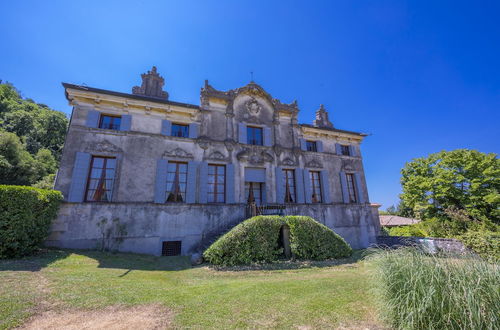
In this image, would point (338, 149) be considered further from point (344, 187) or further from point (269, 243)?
point (269, 243)

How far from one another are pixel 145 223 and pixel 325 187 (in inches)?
489

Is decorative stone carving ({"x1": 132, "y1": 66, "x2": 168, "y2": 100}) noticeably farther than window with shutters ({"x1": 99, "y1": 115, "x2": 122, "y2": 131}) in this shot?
Yes

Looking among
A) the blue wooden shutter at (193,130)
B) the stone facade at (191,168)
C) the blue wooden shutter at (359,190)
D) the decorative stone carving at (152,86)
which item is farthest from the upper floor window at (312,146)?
the decorative stone carving at (152,86)

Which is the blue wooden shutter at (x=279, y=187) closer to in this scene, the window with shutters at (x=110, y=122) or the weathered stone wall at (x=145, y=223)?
the weathered stone wall at (x=145, y=223)

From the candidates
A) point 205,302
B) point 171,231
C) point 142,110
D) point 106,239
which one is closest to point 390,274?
point 205,302

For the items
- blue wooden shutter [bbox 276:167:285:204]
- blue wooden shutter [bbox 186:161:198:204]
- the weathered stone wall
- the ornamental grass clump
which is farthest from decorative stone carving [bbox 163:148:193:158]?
the ornamental grass clump

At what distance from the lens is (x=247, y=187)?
14023 millimetres

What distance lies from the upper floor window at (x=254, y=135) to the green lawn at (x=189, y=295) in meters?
9.34

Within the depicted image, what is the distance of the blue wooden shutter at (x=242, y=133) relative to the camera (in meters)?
14.4

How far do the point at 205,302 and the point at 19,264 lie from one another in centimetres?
693

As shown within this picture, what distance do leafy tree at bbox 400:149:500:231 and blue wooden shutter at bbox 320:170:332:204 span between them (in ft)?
33.7

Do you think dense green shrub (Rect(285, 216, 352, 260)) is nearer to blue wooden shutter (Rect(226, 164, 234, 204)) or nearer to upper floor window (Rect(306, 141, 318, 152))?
blue wooden shutter (Rect(226, 164, 234, 204))

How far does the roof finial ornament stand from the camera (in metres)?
19.1

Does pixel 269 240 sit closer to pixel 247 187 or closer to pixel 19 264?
pixel 247 187
